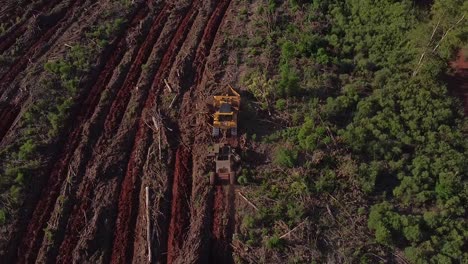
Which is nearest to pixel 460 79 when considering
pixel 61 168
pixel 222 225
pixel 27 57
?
pixel 222 225

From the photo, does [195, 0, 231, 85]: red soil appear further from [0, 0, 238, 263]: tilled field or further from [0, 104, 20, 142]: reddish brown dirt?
[0, 104, 20, 142]: reddish brown dirt

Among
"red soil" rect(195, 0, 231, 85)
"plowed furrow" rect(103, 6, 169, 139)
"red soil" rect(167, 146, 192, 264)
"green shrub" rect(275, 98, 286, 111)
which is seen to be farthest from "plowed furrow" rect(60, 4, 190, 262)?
"green shrub" rect(275, 98, 286, 111)

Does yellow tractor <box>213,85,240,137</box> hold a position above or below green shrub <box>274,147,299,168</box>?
above

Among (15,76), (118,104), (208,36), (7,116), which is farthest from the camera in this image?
(208,36)

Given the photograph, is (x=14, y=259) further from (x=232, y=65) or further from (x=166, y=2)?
(x=166, y=2)

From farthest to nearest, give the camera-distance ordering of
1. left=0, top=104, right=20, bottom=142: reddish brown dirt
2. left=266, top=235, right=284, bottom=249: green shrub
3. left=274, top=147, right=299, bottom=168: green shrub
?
left=0, top=104, right=20, bottom=142: reddish brown dirt
left=274, top=147, right=299, bottom=168: green shrub
left=266, top=235, right=284, bottom=249: green shrub

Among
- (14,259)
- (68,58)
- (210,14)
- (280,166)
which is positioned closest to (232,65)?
(210,14)

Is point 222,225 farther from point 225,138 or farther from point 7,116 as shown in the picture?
point 7,116
